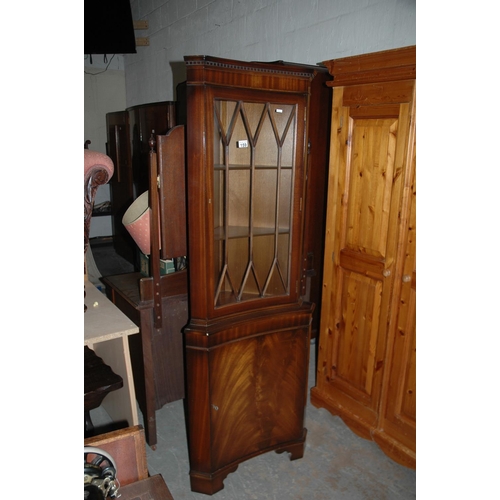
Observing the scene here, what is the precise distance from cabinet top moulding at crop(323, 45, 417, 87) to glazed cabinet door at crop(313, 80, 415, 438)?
0.03 m

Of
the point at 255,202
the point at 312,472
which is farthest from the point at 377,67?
the point at 312,472

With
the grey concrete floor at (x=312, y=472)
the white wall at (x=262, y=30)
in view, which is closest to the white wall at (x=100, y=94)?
the white wall at (x=262, y=30)

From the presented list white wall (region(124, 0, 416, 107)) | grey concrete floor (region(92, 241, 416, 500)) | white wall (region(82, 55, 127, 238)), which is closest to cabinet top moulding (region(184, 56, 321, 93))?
white wall (region(124, 0, 416, 107))

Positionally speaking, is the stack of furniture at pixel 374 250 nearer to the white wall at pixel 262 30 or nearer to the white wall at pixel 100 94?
the white wall at pixel 262 30

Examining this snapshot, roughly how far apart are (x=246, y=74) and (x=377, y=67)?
60 cm

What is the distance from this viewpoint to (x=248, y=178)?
66.3 inches

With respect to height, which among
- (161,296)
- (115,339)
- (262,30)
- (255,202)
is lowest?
(115,339)

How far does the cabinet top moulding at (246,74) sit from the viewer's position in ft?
4.53

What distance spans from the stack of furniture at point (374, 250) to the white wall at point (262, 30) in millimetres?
483

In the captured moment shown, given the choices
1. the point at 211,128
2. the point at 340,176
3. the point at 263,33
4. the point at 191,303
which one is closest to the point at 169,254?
the point at 191,303

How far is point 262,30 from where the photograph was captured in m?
Answer: 2.89

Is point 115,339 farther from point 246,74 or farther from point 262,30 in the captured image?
point 262,30

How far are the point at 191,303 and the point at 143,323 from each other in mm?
486
